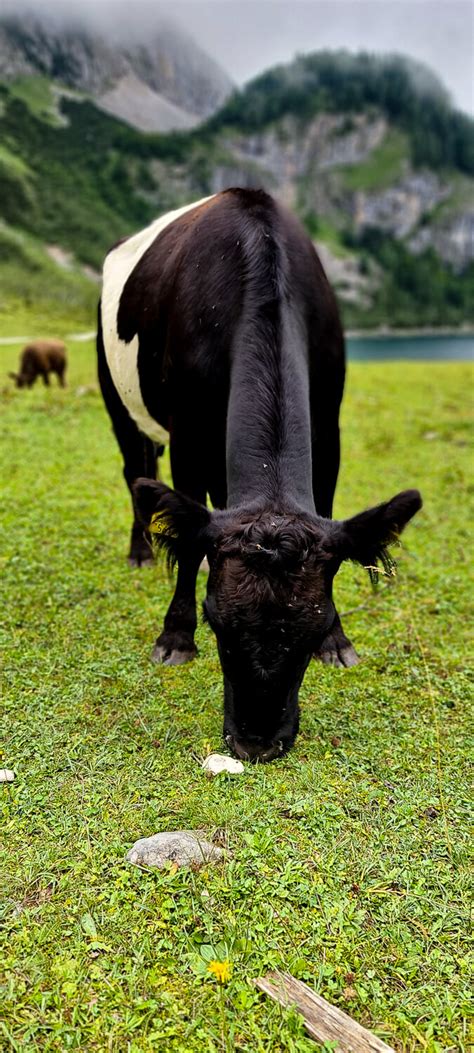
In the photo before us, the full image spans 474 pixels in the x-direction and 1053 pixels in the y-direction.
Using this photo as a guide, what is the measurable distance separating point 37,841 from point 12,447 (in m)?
10.0

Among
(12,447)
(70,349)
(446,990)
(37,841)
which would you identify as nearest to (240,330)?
(37,841)

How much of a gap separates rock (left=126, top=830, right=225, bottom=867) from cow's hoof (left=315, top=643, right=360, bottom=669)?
234cm

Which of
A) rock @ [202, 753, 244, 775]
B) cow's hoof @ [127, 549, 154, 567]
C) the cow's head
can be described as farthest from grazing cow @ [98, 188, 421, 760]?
cow's hoof @ [127, 549, 154, 567]

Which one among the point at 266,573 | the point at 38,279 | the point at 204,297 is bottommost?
the point at 266,573

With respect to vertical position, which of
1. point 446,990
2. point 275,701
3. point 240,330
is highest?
point 240,330

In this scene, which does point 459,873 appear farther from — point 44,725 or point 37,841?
point 44,725

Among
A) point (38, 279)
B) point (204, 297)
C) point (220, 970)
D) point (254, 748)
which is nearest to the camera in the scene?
point (220, 970)

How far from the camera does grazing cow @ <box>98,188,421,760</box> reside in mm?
3621

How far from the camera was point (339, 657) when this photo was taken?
18.9ft

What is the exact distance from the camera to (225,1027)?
2.76 m

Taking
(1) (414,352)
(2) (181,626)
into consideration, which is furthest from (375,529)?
(1) (414,352)

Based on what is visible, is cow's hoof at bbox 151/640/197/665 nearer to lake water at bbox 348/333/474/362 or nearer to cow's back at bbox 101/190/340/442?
cow's back at bbox 101/190/340/442

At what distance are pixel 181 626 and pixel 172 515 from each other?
85.2 inches

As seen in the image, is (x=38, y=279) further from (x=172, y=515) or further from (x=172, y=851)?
(x=172, y=851)
